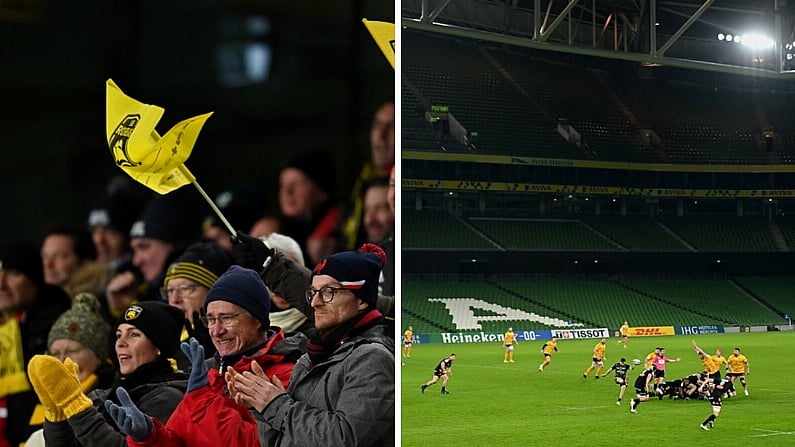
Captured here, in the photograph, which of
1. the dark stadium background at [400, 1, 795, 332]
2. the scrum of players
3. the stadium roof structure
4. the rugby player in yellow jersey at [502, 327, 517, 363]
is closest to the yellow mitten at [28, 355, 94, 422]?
the scrum of players

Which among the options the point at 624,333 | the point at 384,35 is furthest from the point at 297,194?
the point at 624,333

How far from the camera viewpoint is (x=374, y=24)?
2.23m

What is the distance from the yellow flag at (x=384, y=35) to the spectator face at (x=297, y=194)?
1.05ft

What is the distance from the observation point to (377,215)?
2.18m

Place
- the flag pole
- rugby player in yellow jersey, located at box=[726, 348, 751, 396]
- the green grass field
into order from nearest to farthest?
the flag pole, the green grass field, rugby player in yellow jersey, located at box=[726, 348, 751, 396]

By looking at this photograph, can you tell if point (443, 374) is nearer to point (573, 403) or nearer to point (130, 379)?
point (573, 403)

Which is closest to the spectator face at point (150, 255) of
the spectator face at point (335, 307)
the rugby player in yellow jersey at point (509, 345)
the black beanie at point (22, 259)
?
the black beanie at point (22, 259)

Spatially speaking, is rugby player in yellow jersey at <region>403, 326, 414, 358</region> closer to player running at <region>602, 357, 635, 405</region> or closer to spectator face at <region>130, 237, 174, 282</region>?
player running at <region>602, 357, 635, 405</region>

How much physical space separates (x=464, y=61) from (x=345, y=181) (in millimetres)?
10699

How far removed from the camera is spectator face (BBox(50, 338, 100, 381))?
2.21 meters

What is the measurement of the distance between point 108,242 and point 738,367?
28.5 ft

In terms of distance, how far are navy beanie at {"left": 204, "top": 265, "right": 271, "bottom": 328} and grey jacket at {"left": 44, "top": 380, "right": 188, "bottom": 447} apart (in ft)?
0.58

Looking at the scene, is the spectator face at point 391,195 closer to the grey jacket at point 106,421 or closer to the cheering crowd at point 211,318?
the cheering crowd at point 211,318

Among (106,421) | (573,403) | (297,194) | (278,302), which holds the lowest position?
(573,403)
